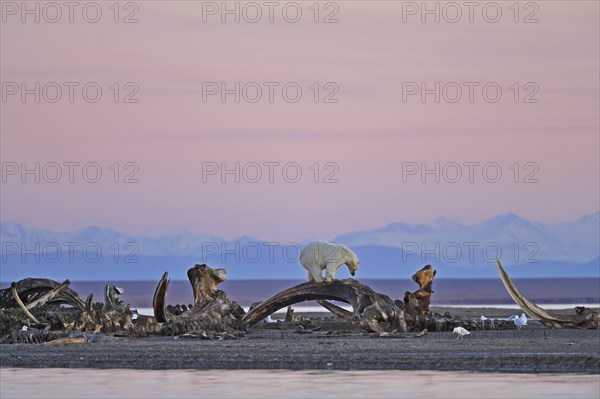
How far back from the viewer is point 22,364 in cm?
2453

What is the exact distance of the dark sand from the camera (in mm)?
23578

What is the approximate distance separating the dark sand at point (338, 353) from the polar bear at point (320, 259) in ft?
7.87

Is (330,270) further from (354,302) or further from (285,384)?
(285,384)

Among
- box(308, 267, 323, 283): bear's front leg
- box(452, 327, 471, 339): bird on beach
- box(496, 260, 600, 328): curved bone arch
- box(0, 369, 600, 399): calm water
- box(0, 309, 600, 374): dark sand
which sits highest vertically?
box(308, 267, 323, 283): bear's front leg

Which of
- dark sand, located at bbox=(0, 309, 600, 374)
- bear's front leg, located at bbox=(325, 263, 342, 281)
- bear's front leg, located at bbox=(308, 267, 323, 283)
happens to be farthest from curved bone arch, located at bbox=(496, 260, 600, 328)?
bear's front leg, located at bbox=(308, 267, 323, 283)

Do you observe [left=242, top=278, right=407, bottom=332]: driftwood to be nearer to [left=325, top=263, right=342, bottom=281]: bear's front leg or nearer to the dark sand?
the dark sand

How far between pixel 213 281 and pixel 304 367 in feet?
26.3

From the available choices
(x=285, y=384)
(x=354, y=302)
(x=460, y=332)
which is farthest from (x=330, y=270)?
(x=285, y=384)

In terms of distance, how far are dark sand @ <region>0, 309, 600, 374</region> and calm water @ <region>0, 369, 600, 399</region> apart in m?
0.73

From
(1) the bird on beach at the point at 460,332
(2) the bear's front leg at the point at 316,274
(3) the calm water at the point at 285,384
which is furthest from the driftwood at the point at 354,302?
(3) the calm water at the point at 285,384

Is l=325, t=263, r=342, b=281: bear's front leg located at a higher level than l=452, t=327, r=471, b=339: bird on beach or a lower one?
higher

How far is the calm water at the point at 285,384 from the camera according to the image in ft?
66.3

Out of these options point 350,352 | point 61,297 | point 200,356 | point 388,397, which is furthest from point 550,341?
point 61,297

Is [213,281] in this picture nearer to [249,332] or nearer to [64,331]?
[249,332]
